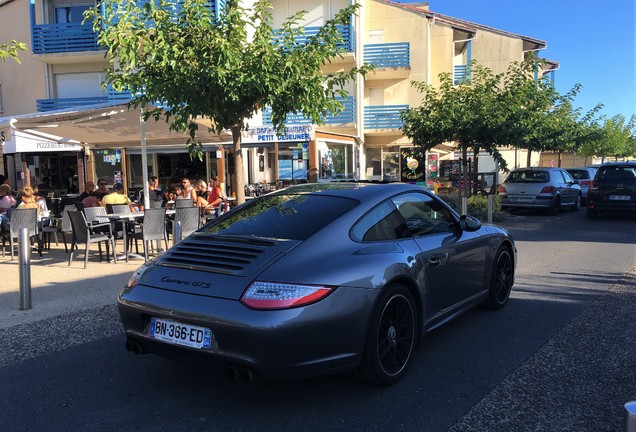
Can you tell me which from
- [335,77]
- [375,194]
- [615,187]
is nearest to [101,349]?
[375,194]

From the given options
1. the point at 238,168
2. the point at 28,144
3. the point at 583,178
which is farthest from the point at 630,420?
the point at 583,178

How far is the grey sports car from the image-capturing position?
3.00m

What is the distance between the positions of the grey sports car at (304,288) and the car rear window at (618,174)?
1215 cm

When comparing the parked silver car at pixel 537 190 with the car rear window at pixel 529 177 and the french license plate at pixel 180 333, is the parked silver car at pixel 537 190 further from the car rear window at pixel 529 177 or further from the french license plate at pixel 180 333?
the french license plate at pixel 180 333

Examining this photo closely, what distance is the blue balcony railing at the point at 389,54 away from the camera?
2220 cm

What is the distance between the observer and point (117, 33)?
697 cm

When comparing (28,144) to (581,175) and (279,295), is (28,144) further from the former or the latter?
(581,175)

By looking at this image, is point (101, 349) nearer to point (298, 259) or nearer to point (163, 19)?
point (298, 259)

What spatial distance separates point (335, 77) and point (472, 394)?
574 centimetres

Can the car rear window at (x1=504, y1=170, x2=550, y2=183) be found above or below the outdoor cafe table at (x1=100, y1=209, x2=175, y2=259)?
above

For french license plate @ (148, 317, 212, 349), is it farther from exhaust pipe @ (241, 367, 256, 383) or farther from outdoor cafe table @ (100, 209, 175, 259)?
outdoor cafe table @ (100, 209, 175, 259)

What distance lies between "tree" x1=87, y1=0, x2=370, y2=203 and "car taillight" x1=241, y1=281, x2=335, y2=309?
14.7ft

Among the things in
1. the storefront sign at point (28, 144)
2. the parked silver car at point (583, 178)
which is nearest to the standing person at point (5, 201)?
the storefront sign at point (28, 144)

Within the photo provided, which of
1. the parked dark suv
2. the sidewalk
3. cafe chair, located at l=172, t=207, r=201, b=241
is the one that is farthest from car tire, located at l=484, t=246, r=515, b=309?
the parked dark suv
